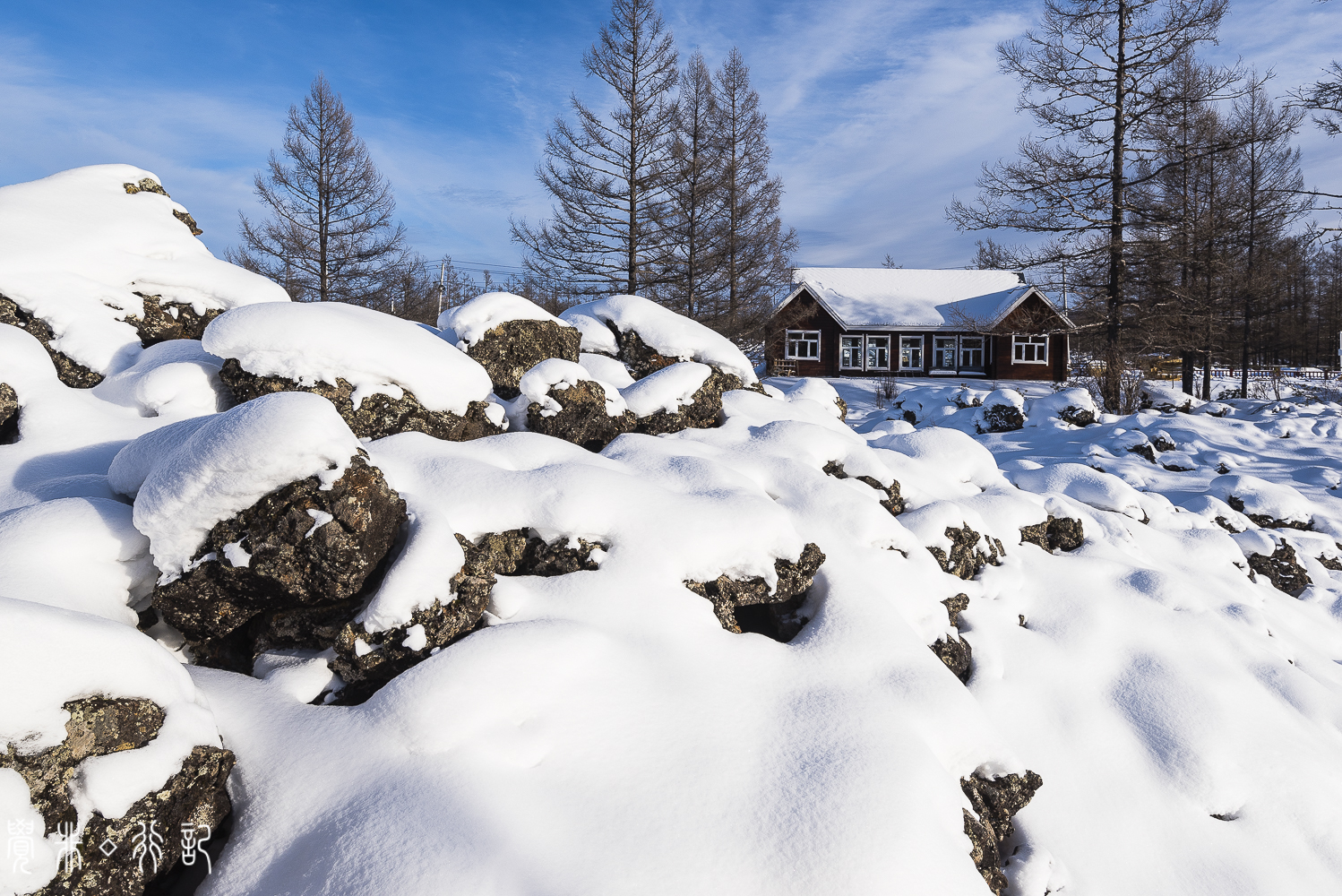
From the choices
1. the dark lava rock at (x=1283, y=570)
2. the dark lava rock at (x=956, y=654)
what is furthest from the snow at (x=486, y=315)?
the dark lava rock at (x=1283, y=570)

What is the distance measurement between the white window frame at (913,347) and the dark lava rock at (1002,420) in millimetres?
14839

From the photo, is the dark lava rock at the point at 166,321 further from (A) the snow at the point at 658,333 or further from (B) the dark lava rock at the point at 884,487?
(B) the dark lava rock at the point at 884,487

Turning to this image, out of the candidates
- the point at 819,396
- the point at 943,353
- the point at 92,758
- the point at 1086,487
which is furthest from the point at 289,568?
the point at 943,353

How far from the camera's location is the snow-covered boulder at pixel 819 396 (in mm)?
7699

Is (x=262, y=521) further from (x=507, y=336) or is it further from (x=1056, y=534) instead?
(x=1056, y=534)

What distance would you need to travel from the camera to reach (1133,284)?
17.1 metres

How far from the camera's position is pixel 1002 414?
1363 cm

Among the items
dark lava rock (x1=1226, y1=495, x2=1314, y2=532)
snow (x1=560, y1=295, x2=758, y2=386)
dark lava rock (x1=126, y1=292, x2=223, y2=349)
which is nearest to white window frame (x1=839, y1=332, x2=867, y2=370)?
dark lava rock (x1=1226, y1=495, x2=1314, y2=532)

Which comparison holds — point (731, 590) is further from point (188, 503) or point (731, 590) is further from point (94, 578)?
point (94, 578)

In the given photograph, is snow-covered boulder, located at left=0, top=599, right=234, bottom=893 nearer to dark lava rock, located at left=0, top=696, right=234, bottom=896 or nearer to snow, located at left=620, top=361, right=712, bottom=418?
dark lava rock, located at left=0, top=696, right=234, bottom=896

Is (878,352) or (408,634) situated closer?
(408,634)

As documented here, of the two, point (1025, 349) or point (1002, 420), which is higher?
point (1025, 349)

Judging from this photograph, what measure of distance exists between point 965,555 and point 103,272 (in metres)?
6.96

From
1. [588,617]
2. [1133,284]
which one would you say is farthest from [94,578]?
[1133,284]
